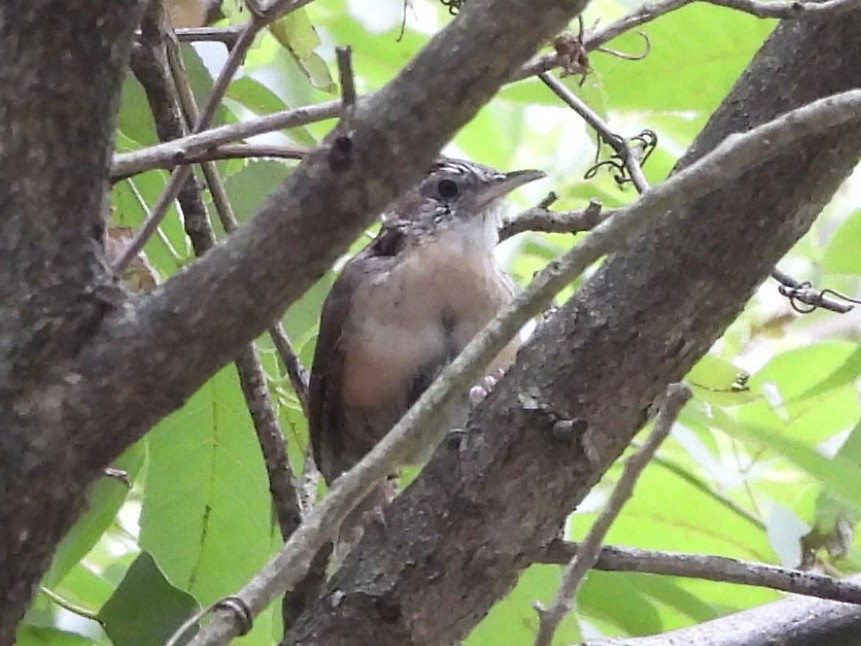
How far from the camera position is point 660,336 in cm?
130

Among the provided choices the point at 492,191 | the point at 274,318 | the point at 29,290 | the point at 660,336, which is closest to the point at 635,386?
the point at 660,336

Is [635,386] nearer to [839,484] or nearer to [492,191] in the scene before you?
[839,484]

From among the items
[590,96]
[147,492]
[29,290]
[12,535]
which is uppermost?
[590,96]

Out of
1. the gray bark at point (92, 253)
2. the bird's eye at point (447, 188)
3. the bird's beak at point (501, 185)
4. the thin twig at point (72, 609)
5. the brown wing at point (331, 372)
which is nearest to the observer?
the gray bark at point (92, 253)

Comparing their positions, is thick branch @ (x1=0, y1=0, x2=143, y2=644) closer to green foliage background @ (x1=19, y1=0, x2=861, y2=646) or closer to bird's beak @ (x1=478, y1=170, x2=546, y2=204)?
green foliage background @ (x1=19, y1=0, x2=861, y2=646)

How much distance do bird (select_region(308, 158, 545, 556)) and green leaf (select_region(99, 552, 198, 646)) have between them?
40cm

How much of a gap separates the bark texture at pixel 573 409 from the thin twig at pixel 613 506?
234mm

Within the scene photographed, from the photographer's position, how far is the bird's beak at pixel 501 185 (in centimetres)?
216

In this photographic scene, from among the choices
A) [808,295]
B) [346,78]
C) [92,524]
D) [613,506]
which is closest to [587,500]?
[808,295]

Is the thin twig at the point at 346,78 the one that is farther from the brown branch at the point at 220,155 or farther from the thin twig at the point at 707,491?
→ the thin twig at the point at 707,491

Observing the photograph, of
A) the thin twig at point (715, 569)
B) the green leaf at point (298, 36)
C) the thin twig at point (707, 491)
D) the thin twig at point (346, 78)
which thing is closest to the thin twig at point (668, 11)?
the green leaf at point (298, 36)

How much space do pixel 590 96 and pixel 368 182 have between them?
38.1 inches

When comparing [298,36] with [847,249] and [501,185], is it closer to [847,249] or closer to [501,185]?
[501,185]

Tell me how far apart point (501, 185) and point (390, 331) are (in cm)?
36
